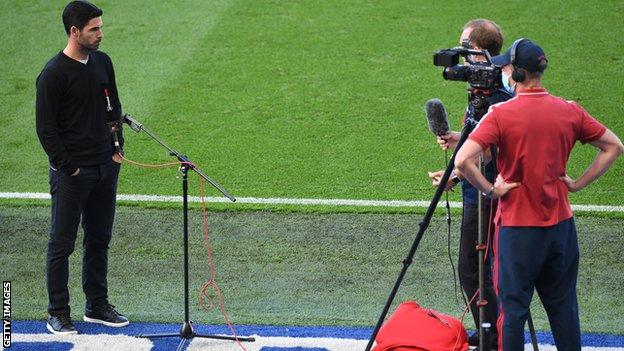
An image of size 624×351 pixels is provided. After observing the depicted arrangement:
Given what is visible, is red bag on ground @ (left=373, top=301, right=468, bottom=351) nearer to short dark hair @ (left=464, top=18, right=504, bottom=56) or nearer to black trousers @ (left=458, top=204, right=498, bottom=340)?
black trousers @ (left=458, top=204, right=498, bottom=340)

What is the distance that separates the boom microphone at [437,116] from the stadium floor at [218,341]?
1412 mm

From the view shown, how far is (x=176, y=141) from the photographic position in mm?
10383

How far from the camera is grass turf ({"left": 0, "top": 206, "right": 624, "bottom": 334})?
23.7 ft

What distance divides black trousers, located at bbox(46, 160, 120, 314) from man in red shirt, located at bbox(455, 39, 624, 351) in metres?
2.61

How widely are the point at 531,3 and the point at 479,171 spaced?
7.90 meters

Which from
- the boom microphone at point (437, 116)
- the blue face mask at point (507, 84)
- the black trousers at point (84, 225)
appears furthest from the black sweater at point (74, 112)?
the blue face mask at point (507, 84)

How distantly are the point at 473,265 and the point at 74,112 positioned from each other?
2612 mm

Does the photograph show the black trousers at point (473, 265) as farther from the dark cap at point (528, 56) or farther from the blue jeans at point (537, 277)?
the dark cap at point (528, 56)

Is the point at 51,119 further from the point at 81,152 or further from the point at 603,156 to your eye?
the point at 603,156

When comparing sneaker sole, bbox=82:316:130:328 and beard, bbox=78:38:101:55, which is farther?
sneaker sole, bbox=82:316:130:328

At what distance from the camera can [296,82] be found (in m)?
11.4

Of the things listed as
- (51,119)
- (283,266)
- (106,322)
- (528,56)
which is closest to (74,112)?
(51,119)

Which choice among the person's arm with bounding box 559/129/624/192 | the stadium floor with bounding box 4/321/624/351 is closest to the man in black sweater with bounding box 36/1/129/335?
the stadium floor with bounding box 4/321/624/351

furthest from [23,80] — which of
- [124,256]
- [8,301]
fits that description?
[8,301]
